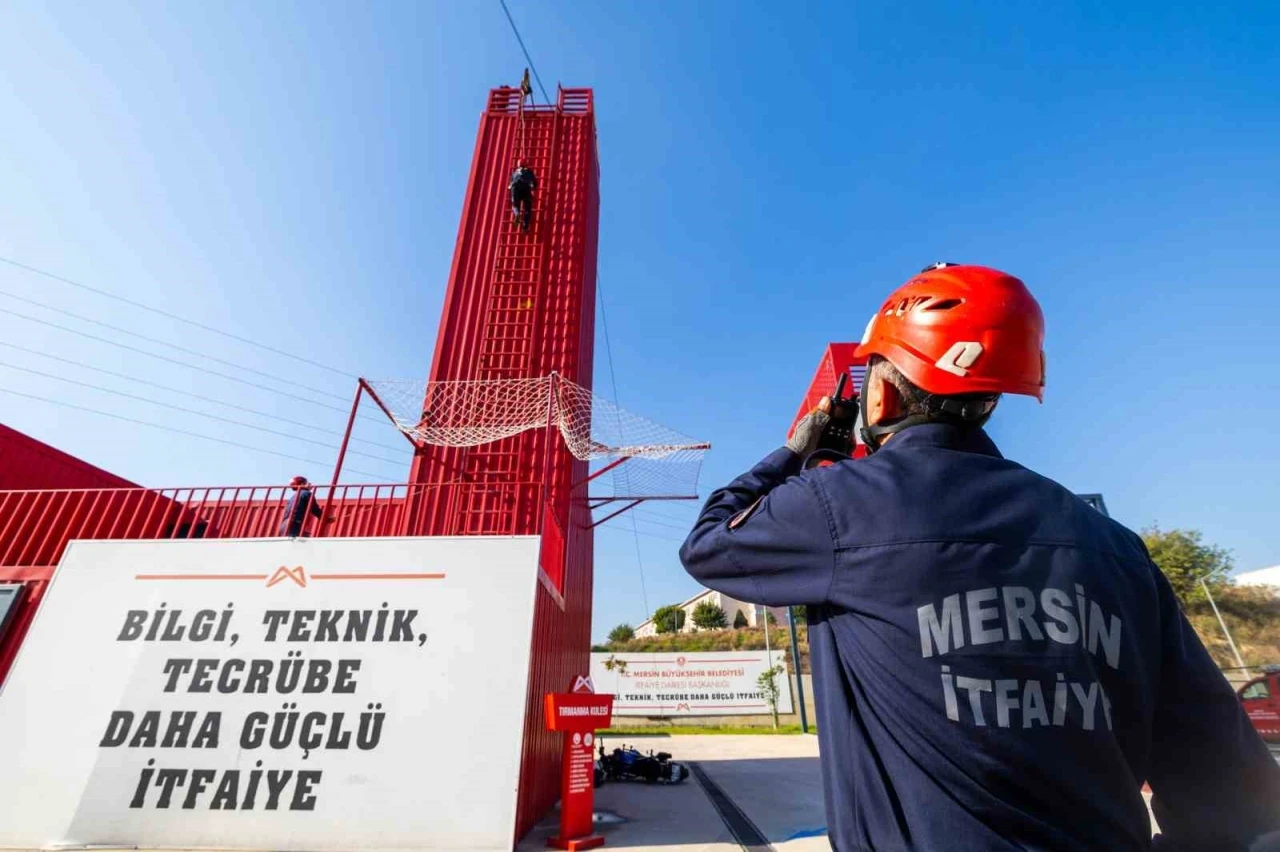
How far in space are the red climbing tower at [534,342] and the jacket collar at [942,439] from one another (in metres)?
5.74

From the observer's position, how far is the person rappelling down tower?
11.1 meters

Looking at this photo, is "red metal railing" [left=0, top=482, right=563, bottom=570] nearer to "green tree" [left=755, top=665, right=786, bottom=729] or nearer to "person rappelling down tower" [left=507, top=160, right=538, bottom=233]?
"person rappelling down tower" [left=507, top=160, right=538, bottom=233]

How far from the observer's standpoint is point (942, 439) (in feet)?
3.85

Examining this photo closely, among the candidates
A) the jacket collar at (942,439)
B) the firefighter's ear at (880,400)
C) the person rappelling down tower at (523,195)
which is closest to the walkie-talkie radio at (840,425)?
the firefighter's ear at (880,400)

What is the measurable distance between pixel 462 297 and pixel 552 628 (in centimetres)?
704

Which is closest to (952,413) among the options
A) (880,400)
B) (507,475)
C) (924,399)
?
(924,399)

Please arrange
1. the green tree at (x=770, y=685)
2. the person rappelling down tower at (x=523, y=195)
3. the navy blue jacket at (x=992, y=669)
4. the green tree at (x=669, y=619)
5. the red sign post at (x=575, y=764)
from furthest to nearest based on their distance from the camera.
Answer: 1. the green tree at (x=669, y=619)
2. the green tree at (x=770, y=685)
3. the person rappelling down tower at (x=523, y=195)
4. the red sign post at (x=575, y=764)
5. the navy blue jacket at (x=992, y=669)

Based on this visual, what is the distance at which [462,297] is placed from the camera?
11.4 metres

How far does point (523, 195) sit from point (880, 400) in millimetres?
11247

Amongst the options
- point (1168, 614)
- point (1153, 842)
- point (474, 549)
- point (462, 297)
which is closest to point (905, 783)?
point (1153, 842)

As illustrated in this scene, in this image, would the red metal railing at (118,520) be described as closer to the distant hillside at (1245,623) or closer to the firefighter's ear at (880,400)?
the firefighter's ear at (880,400)

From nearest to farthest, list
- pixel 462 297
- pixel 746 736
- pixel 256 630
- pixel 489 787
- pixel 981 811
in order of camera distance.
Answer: pixel 981 811 → pixel 489 787 → pixel 256 630 → pixel 462 297 → pixel 746 736

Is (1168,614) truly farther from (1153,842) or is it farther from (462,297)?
(462,297)

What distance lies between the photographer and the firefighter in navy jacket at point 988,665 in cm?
90
